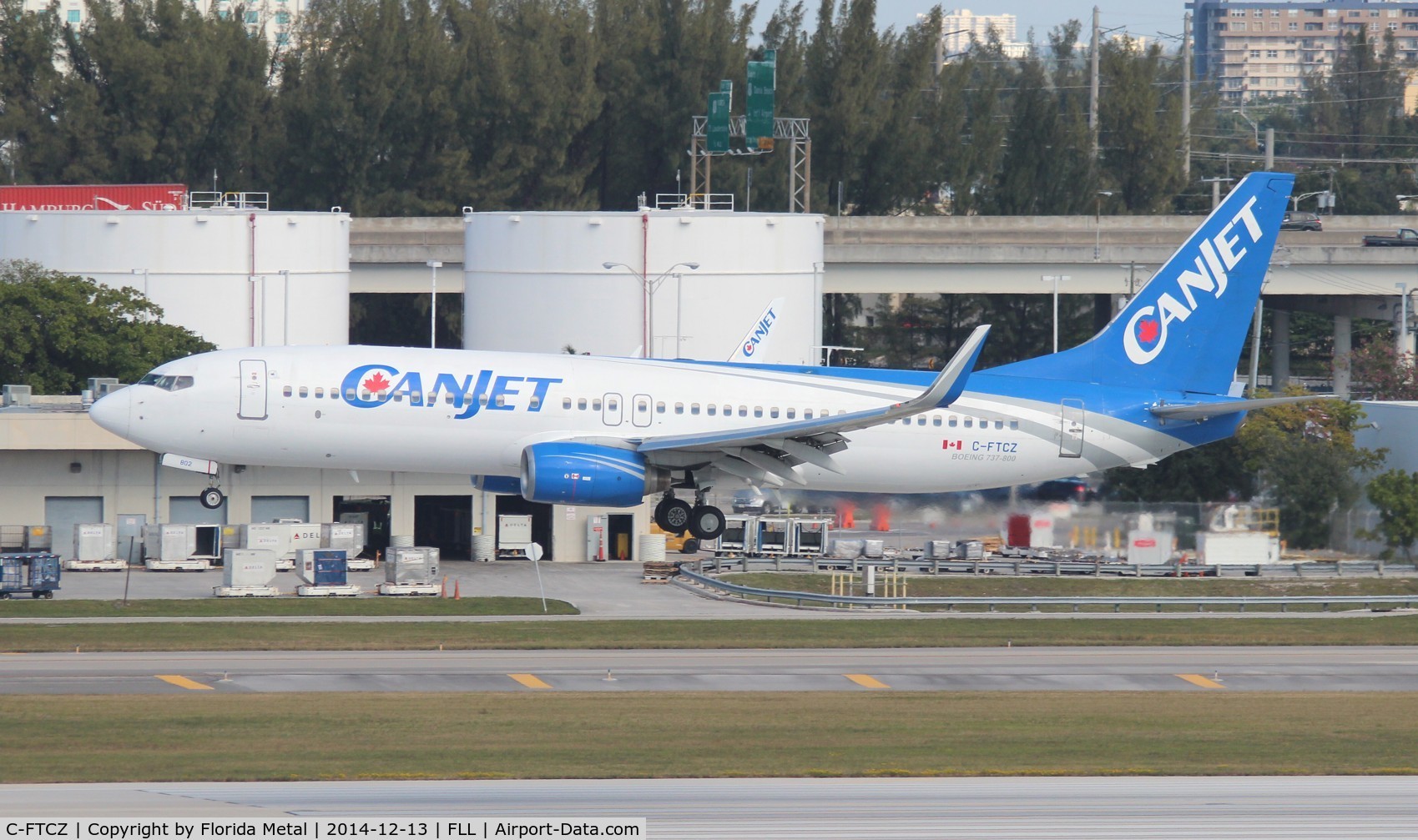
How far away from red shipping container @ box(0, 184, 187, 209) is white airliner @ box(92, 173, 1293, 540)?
58.3m

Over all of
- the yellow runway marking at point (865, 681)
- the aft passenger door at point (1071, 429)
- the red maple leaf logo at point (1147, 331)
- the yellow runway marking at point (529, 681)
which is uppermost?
the red maple leaf logo at point (1147, 331)

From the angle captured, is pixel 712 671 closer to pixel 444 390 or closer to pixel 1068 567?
pixel 444 390

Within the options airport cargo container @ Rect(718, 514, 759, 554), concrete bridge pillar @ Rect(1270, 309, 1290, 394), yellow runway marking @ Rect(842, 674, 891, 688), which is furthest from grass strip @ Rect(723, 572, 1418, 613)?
concrete bridge pillar @ Rect(1270, 309, 1290, 394)

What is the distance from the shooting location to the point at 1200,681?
43.1 meters

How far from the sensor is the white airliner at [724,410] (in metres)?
44.0

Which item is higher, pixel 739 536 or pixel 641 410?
pixel 641 410

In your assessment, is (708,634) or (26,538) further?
(26,538)

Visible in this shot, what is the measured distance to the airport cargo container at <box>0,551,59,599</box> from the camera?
5809 centimetres

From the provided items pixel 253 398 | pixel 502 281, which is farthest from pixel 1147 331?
pixel 502 281

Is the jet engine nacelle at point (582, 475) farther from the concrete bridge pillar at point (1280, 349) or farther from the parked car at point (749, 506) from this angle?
the concrete bridge pillar at point (1280, 349)

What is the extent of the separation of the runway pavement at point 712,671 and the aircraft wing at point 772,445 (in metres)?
4.97

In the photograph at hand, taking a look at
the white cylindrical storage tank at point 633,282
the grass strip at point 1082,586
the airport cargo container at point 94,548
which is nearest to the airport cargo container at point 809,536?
the grass strip at point 1082,586

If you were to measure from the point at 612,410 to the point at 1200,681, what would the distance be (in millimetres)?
15930

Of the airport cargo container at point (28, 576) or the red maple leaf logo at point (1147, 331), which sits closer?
the red maple leaf logo at point (1147, 331)
